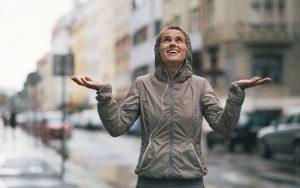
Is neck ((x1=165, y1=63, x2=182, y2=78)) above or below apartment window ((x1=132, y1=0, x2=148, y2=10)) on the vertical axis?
below

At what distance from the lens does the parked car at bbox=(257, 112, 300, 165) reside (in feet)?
69.5

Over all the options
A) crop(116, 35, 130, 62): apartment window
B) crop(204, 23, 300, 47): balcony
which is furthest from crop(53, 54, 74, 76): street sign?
crop(116, 35, 130, 62): apartment window

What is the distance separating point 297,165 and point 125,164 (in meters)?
4.62

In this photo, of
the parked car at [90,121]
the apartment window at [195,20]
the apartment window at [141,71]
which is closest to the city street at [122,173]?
the apartment window at [195,20]

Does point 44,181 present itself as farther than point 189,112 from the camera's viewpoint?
Yes

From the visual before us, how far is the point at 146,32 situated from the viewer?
68.6 metres

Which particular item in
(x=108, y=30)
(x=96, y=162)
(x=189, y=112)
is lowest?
(x=96, y=162)

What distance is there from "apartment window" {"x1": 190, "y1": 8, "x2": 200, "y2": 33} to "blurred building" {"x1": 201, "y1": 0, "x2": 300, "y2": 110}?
14.2 feet

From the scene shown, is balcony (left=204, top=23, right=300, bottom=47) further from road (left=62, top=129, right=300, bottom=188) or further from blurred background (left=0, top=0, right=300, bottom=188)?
road (left=62, top=129, right=300, bottom=188)

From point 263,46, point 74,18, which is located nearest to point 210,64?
point 263,46

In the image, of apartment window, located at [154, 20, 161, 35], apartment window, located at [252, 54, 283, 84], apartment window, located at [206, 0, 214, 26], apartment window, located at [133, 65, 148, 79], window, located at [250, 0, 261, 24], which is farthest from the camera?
apartment window, located at [133, 65, 148, 79]

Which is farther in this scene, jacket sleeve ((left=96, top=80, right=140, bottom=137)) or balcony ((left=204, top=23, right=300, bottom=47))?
balcony ((left=204, top=23, right=300, bottom=47))

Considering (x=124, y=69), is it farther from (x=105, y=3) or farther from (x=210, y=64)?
(x=210, y=64)

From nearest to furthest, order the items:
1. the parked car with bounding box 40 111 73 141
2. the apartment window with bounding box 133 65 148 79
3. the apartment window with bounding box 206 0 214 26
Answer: the parked car with bounding box 40 111 73 141
the apartment window with bounding box 206 0 214 26
the apartment window with bounding box 133 65 148 79
